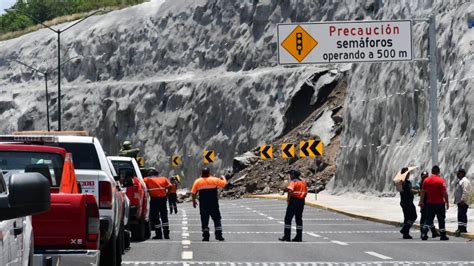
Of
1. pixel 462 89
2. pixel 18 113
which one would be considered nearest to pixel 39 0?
pixel 18 113

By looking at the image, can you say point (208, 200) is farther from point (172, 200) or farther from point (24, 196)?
point (24, 196)

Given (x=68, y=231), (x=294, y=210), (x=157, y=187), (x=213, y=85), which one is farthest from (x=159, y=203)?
(x=213, y=85)

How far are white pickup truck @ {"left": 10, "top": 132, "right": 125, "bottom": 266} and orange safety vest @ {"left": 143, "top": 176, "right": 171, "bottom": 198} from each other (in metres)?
8.53

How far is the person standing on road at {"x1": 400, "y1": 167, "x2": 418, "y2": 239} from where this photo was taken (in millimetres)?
26062

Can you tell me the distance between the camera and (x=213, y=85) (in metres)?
84.2

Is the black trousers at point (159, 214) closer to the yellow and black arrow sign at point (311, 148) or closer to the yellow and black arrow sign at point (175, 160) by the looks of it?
the yellow and black arrow sign at point (311, 148)

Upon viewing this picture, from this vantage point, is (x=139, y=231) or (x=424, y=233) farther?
(x=424, y=233)

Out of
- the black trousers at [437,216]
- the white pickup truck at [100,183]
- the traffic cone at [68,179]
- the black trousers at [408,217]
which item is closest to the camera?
the traffic cone at [68,179]

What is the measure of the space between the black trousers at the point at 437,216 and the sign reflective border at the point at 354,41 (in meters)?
10.5

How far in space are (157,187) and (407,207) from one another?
5683mm

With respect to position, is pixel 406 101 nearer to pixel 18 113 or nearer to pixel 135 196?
pixel 135 196

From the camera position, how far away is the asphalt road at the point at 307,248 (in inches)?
763

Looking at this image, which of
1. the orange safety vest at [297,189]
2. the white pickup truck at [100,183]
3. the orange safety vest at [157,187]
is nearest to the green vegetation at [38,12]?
the orange safety vest at [157,187]

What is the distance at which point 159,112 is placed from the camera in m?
88.6
